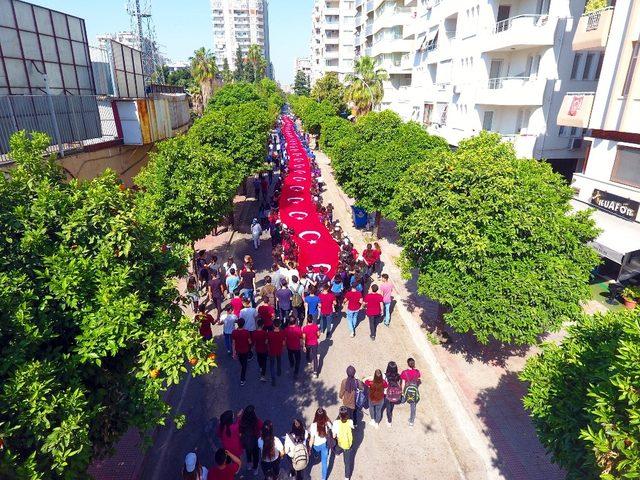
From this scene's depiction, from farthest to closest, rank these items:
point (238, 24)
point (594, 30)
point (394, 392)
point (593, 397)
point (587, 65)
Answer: point (238, 24) < point (587, 65) < point (594, 30) < point (394, 392) < point (593, 397)

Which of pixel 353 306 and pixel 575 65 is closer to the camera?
pixel 353 306

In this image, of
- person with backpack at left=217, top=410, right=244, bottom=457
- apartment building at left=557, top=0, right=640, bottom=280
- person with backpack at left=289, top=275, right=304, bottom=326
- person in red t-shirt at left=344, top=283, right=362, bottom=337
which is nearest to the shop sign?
apartment building at left=557, top=0, right=640, bottom=280

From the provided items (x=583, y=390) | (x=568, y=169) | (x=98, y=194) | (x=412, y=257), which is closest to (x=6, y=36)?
(x=98, y=194)

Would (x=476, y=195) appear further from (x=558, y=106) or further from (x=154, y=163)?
(x=558, y=106)

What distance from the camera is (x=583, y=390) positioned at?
555 centimetres

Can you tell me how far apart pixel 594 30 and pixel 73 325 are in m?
18.7

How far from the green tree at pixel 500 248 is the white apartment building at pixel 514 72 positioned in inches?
444

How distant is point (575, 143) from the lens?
64.4 feet

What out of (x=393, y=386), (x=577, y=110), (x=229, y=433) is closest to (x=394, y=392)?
(x=393, y=386)

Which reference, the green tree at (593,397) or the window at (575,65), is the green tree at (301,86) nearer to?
the window at (575,65)

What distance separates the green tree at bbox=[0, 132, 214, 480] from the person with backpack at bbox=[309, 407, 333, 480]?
2.42m

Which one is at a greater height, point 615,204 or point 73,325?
point 73,325

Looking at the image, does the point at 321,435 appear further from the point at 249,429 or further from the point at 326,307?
the point at 326,307

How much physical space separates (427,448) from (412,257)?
467cm
